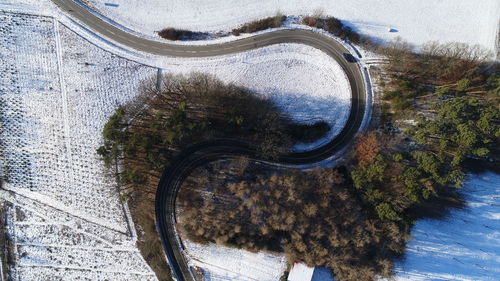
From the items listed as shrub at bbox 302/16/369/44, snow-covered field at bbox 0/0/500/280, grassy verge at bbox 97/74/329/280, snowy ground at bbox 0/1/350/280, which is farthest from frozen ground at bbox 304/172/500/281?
shrub at bbox 302/16/369/44

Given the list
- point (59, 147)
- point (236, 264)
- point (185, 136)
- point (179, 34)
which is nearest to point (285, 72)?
point (179, 34)

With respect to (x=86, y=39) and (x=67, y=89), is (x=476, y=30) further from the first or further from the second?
(x=67, y=89)

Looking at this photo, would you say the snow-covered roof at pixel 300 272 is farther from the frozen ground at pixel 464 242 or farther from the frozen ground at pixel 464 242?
the frozen ground at pixel 464 242

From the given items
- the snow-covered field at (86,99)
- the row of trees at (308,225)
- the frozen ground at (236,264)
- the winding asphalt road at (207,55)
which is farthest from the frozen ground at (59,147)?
the row of trees at (308,225)

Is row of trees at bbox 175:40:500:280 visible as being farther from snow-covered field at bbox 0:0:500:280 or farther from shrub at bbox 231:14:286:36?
shrub at bbox 231:14:286:36

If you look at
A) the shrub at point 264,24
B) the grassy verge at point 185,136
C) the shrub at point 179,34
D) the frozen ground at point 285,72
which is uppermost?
the shrub at point 264,24

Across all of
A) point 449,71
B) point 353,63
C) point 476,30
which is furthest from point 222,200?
point 476,30
